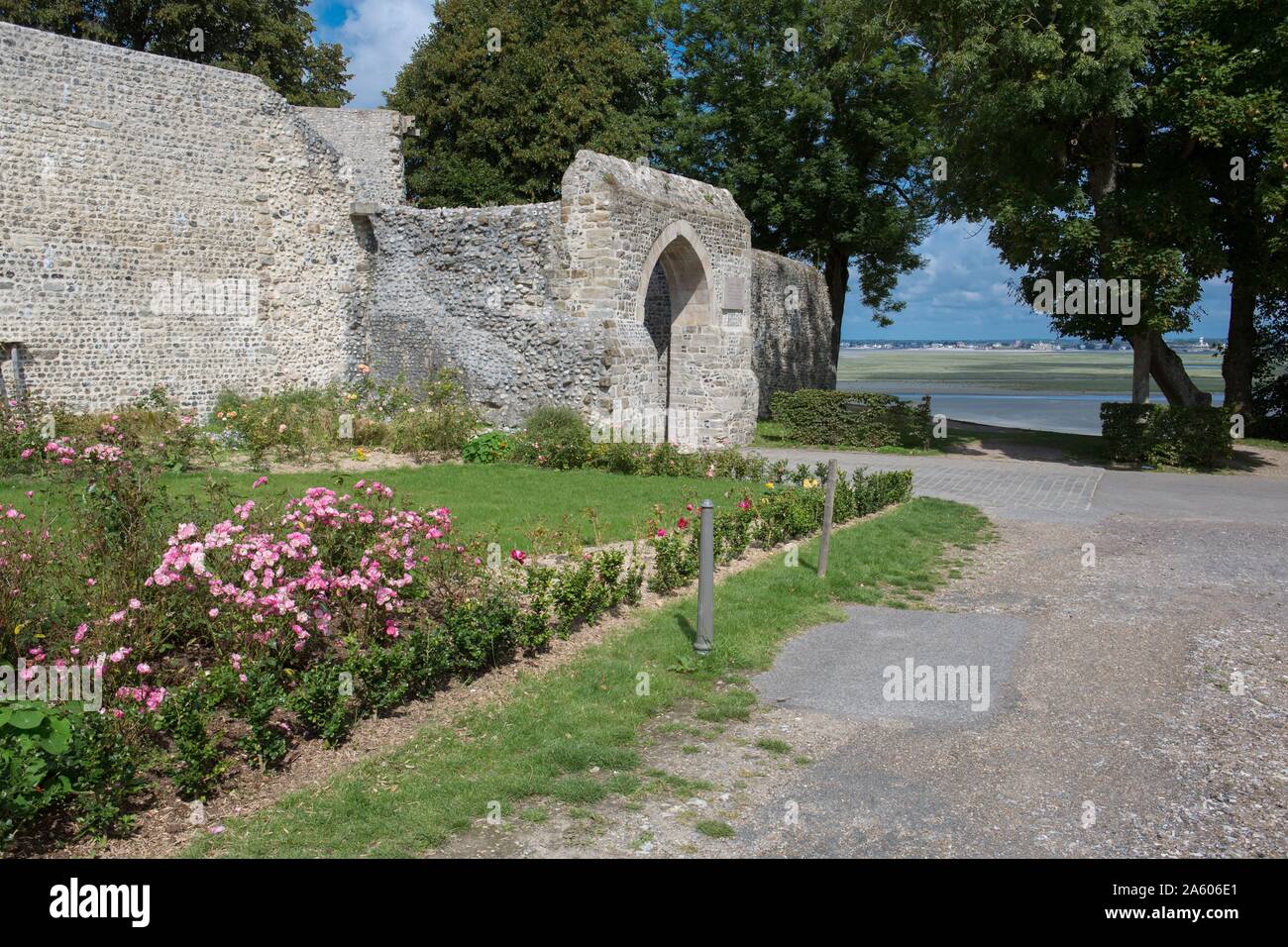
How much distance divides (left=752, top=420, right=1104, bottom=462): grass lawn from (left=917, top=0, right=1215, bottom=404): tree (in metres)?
1.79

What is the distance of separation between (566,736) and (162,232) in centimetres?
1490

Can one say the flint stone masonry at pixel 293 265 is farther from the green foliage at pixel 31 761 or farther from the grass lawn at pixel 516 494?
the green foliage at pixel 31 761

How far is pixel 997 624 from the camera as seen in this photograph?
7.41 meters

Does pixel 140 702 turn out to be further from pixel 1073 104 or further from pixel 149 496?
pixel 1073 104

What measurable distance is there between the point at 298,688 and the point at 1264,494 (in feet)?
48.1

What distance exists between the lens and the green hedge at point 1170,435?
56.7 feet

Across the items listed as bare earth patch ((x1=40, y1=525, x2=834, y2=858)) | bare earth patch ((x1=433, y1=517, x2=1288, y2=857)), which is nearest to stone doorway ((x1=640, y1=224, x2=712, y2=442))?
bare earth patch ((x1=433, y1=517, x2=1288, y2=857))

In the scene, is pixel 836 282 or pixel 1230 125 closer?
pixel 1230 125

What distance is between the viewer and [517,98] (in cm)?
2822

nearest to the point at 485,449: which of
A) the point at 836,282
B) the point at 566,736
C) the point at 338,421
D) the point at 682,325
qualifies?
the point at 338,421

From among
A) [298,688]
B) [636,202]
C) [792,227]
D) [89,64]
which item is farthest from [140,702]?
[792,227]

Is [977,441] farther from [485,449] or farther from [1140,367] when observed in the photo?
[485,449]

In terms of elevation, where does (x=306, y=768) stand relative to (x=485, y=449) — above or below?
below
